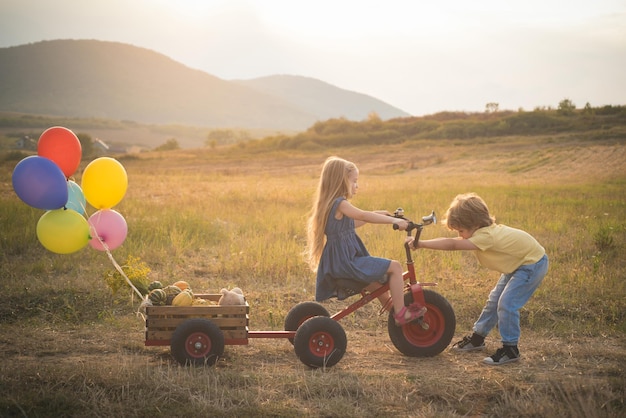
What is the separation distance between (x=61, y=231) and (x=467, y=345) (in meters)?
4.01

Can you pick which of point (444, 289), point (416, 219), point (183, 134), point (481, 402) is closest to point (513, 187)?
point (416, 219)

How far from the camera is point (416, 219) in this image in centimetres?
1266

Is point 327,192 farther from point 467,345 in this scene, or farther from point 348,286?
point 467,345

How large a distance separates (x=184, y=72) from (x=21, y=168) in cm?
16940

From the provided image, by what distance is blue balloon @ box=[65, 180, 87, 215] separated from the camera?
5.93m

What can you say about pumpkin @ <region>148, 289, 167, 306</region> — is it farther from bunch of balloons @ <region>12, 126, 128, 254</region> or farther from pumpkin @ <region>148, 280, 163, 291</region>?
bunch of balloons @ <region>12, 126, 128, 254</region>

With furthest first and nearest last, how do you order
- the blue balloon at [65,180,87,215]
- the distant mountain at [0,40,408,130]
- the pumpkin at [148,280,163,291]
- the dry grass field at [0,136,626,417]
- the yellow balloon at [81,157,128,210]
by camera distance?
the distant mountain at [0,40,408,130]
the blue balloon at [65,180,87,215]
the yellow balloon at [81,157,128,210]
the pumpkin at [148,280,163,291]
the dry grass field at [0,136,626,417]

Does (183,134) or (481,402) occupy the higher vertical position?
(183,134)

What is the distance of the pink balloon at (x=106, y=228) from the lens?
19.2 ft

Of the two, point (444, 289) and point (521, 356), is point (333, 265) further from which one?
point (444, 289)

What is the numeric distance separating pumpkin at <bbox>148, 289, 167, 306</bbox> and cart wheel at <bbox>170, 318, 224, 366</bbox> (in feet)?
1.32

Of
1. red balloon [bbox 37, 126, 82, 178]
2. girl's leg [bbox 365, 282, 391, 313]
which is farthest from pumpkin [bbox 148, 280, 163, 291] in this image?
girl's leg [bbox 365, 282, 391, 313]

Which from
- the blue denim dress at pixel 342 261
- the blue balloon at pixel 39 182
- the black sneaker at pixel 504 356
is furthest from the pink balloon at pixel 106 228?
the black sneaker at pixel 504 356

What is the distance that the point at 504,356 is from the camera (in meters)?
5.44
